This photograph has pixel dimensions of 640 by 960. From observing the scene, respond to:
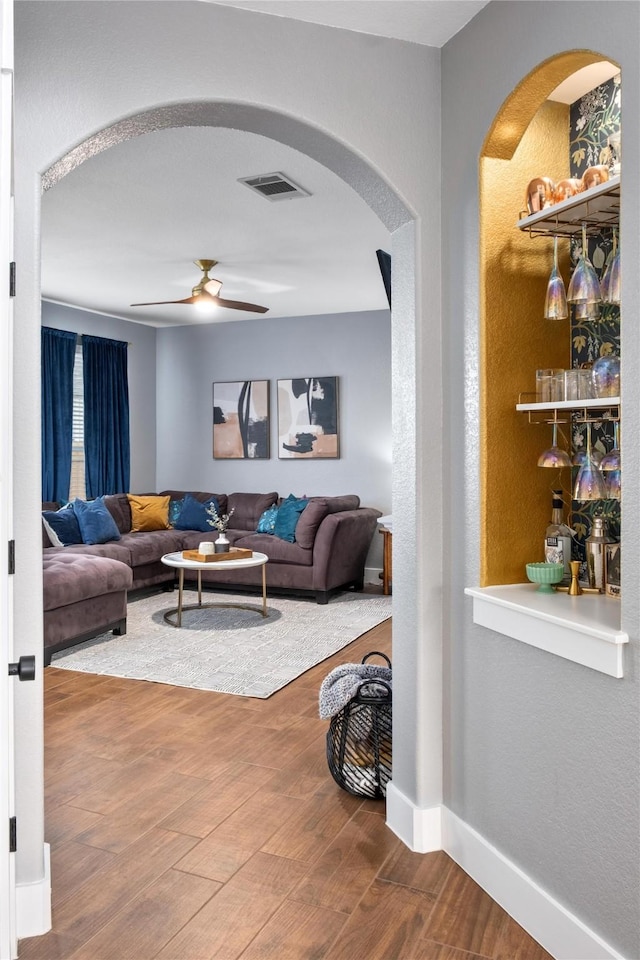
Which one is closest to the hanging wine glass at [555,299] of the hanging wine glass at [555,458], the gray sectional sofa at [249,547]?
the hanging wine glass at [555,458]

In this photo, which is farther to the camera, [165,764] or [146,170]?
[146,170]

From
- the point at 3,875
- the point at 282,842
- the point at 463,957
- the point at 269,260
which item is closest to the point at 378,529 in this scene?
the point at 269,260

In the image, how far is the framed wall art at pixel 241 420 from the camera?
790 centimetres

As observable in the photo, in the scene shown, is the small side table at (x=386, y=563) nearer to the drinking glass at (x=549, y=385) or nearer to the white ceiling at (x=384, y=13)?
the drinking glass at (x=549, y=385)

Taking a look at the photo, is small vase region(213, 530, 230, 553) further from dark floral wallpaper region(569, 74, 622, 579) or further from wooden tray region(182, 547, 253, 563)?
dark floral wallpaper region(569, 74, 622, 579)

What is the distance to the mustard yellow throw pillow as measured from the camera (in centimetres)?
731

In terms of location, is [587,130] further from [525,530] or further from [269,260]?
[269,260]

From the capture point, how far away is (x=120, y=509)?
723cm

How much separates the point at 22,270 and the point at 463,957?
6.97 feet

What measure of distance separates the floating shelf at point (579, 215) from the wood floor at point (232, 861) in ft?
6.37

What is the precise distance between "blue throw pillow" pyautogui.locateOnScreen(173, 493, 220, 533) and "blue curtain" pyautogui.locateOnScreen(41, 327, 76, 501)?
1120 mm

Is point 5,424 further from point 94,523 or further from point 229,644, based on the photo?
point 94,523

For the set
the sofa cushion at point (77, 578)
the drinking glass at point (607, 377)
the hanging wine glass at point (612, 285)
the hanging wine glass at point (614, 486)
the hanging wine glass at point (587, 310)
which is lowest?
the sofa cushion at point (77, 578)

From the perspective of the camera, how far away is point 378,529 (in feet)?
23.7
